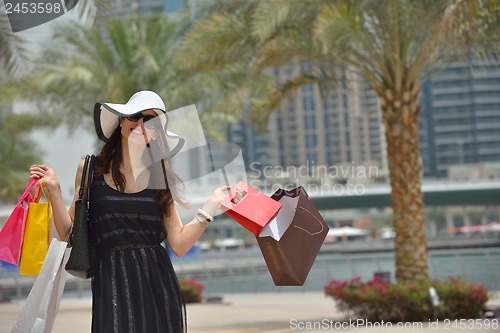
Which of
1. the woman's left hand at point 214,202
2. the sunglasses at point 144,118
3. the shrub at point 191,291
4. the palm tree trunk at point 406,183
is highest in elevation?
the sunglasses at point 144,118

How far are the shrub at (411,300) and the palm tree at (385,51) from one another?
2.01ft

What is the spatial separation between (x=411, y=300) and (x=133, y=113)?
29.5 feet

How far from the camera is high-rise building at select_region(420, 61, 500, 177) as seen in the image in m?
156

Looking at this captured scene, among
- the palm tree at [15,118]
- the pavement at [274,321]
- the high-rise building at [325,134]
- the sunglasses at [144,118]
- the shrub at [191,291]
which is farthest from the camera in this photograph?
the high-rise building at [325,134]

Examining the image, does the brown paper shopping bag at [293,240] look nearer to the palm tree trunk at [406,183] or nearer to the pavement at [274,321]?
the pavement at [274,321]

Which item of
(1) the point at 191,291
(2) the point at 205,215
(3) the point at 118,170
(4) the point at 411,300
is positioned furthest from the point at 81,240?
(1) the point at 191,291

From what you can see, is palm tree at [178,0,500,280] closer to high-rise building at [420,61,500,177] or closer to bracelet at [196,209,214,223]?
bracelet at [196,209,214,223]

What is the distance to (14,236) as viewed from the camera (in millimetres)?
3699

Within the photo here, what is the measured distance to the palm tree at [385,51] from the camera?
12070mm

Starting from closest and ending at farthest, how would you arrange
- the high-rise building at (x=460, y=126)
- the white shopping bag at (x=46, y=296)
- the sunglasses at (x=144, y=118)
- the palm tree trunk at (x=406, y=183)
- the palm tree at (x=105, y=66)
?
the white shopping bag at (x=46, y=296), the sunglasses at (x=144, y=118), the palm tree trunk at (x=406, y=183), the palm tree at (x=105, y=66), the high-rise building at (x=460, y=126)

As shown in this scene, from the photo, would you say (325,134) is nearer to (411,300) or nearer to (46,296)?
(411,300)

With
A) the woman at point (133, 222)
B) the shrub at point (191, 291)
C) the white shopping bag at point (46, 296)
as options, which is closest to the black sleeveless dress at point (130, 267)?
the woman at point (133, 222)

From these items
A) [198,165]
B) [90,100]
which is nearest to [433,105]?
[90,100]

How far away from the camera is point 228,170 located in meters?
3.81
